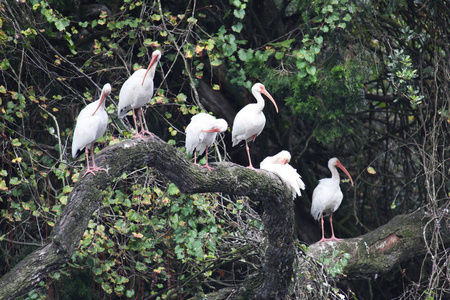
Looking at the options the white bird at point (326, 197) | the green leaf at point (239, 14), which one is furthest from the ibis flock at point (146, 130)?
the white bird at point (326, 197)

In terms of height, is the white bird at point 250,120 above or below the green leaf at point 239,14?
below

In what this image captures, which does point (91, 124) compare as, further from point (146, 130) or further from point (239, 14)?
point (239, 14)

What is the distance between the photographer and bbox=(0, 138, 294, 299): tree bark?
3.08 m

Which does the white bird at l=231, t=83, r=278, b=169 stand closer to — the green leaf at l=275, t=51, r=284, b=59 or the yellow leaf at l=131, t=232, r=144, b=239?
the green leaf at l=275, t=51, r=284, b=59

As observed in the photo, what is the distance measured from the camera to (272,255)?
461 cm

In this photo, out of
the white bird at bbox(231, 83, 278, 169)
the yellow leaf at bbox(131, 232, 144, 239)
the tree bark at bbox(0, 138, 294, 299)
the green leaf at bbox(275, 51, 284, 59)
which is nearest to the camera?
the tree bark at bbox(0, 138, 294, 299)

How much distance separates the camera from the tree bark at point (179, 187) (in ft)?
10.1

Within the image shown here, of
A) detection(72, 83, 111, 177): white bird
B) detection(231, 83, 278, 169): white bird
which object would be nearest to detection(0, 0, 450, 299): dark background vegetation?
detection(231, 83, 278, 169): white bird

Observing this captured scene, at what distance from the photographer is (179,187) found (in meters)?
3.86

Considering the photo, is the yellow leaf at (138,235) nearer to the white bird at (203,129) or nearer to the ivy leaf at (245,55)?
the white bird at (203,129)

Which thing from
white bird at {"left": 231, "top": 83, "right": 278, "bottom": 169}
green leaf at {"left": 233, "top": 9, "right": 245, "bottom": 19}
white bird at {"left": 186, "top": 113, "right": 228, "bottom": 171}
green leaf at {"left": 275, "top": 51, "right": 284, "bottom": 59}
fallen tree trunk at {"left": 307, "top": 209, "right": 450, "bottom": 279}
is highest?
green leaf at {"left": 233, "top": 9, "right": 245, "bottom": 19}

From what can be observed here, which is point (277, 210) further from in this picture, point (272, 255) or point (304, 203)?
point (304, 203)

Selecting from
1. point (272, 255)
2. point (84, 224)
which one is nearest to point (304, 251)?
point (272, 255)

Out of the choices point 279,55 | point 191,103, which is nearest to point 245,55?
point 279,55
